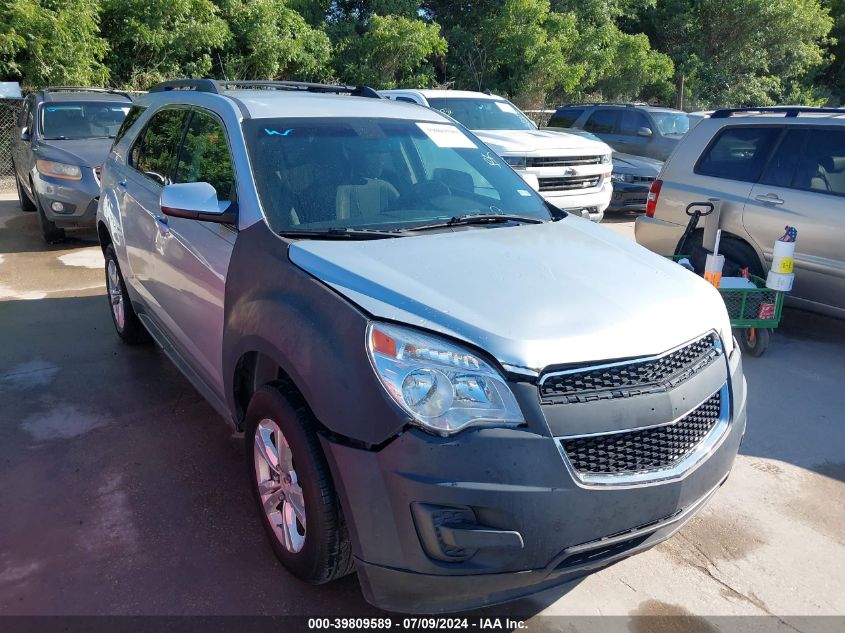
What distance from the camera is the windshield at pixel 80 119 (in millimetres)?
9547

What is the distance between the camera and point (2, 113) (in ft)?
43.9

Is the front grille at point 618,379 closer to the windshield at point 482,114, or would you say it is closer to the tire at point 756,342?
the tire at point 756,342

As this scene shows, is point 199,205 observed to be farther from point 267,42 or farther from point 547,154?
point 267,42

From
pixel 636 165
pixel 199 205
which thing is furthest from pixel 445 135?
pixel 636 165

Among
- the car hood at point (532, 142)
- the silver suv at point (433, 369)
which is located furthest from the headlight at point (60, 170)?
the silver suv at point (433, 369)

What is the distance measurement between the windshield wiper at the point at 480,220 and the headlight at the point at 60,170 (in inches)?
265

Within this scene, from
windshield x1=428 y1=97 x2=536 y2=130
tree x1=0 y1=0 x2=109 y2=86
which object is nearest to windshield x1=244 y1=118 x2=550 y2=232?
windshield x1=428 y1=97 x2=536 y2=130

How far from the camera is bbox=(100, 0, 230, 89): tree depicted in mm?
14781

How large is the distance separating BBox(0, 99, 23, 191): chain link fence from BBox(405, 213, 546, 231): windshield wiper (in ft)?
41.6

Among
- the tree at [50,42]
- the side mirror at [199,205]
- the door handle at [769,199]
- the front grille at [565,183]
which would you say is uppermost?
the tree at [50,42]

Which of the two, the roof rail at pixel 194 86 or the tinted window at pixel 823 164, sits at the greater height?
the roof rail at pixel 194 86

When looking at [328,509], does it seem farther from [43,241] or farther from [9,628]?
[43,241]

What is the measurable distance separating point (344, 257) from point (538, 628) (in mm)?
1579

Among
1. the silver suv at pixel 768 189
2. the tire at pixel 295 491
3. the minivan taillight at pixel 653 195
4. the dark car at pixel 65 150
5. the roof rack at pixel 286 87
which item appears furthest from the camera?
the dark car at pixel 65 150
